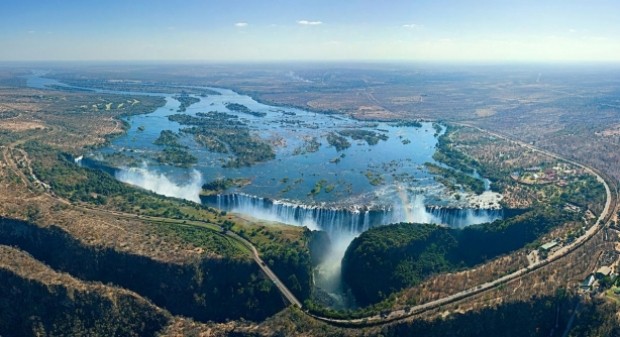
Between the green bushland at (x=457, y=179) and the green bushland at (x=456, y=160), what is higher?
the green bushland at (x=456, y=160)

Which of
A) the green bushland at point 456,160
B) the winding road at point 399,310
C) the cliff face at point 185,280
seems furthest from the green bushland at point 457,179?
the cliff face at point 185,280

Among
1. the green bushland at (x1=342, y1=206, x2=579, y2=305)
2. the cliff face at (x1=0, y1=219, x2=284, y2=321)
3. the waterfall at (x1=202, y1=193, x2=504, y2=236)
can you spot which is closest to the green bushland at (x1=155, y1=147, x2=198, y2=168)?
the waterfall at (x1=202, y1=193, x2=504, y2=236)

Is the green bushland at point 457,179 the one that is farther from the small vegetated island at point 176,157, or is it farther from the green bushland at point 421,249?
the small vegetated island at point 176,157

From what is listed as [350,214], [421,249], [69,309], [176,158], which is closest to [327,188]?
[350,214]

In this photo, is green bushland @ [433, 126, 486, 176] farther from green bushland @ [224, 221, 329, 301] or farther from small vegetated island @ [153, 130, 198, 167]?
small vegetated island @ [153, 130, 198, 167]

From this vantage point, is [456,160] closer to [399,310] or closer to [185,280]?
[399,310]

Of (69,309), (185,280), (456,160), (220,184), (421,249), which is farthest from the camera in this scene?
(456,160)

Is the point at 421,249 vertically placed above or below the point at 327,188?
below
